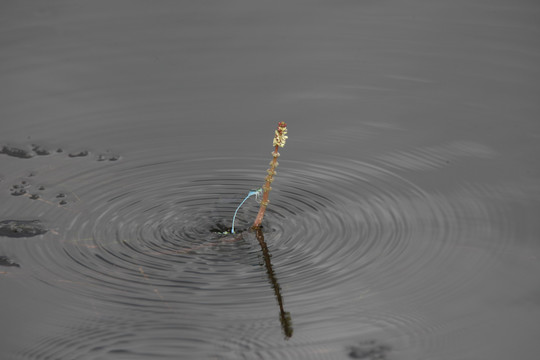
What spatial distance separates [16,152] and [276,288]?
230 centimetres

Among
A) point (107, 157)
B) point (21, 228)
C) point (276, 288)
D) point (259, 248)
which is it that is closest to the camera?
point (276, 288)

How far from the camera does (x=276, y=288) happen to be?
12.9ft

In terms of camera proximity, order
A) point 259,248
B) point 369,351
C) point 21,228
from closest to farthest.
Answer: point 369,351 < point 259,248 < point 21,228

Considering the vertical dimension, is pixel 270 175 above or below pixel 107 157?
below

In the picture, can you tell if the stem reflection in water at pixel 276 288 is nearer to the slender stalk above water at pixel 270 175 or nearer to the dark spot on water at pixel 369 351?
the slender stalk above water at pixel 270 175

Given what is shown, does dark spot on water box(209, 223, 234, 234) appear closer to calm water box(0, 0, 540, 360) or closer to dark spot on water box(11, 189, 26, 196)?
calm water box(0, 0, 540, 360)

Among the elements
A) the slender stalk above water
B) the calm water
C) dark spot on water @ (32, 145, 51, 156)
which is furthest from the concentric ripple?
dark spot on water @ (32, 145, 51, 156)

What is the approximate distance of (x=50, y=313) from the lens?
12.3 feet

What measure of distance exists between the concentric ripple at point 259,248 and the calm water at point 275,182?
0.01 m

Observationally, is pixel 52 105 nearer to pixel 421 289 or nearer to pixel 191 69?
pixel 191 69

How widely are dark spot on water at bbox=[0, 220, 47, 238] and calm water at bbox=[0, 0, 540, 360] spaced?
0.02 meters

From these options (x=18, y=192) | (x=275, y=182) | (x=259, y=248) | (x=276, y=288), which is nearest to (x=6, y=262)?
(x=18, y=192)

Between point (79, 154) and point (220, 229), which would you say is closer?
point (220, 229)

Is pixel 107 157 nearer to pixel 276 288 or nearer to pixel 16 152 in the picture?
pixel 16 152
